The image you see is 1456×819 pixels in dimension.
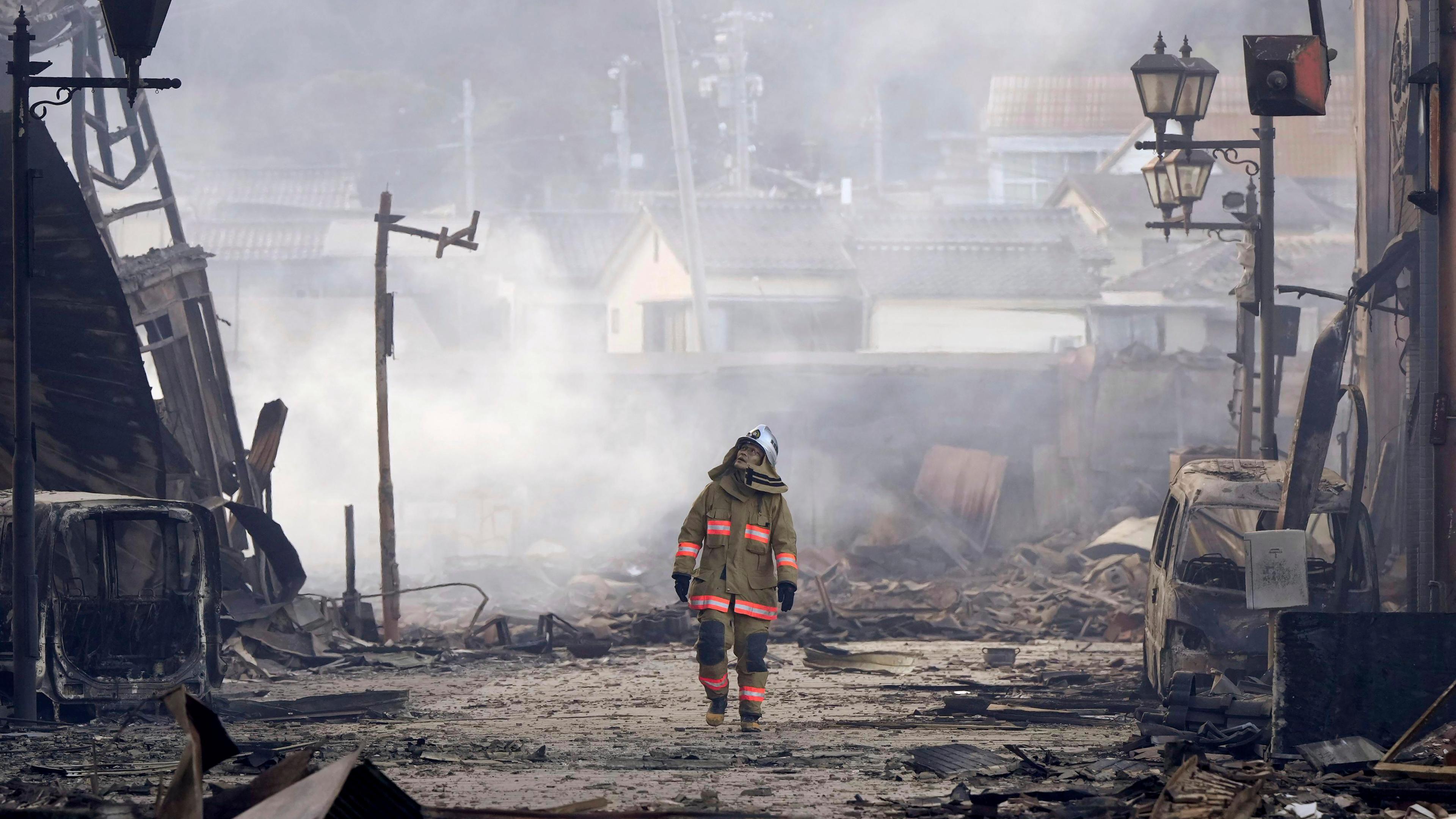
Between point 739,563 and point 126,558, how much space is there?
6.08m

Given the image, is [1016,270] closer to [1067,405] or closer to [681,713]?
[1067,405]

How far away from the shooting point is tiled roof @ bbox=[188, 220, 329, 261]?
4481 cm

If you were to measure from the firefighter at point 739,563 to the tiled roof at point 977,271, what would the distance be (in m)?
28.5

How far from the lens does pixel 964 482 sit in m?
25.6

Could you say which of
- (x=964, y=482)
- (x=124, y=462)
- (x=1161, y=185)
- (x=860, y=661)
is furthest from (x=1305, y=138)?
(x=124, y=462)

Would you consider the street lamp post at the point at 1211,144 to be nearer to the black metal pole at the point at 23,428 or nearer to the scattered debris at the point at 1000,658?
the scattered debris at the point at 1000,658

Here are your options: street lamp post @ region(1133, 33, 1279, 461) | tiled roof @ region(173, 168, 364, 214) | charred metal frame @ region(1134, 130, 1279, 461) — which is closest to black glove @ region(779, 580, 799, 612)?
street lamp post @ region(1133, 33, 1279, 461)

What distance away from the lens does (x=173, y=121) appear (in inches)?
2317

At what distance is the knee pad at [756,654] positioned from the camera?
30.2ft

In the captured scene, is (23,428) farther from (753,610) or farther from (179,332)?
(179,332)

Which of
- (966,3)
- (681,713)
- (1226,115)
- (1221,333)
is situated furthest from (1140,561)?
(966,3)

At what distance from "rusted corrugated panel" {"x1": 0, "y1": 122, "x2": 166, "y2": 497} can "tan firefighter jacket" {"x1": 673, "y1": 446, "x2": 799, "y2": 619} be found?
588cm

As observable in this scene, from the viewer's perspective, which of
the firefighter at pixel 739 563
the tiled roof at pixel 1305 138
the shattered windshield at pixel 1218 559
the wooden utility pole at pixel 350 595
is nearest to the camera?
the firefighter at pixel 739 563

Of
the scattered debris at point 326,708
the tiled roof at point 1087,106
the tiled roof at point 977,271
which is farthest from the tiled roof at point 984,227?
the scattered debris at point 326,708
